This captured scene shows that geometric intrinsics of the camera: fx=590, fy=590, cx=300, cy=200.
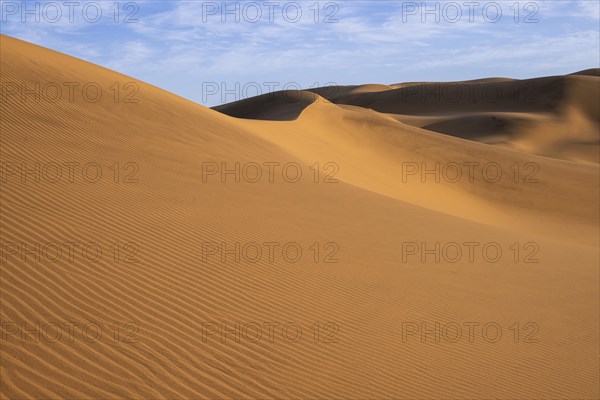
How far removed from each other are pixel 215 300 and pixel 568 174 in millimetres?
20630

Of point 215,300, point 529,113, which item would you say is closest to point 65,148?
point 215,300

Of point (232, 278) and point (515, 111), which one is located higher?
point (515, 111)

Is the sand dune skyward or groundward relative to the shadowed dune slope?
groundward

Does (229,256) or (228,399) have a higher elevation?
(229,256)

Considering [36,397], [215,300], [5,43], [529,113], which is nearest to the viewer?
[36,397]

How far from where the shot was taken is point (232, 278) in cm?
690

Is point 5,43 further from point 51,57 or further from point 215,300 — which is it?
point 215,300

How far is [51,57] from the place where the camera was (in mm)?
16906

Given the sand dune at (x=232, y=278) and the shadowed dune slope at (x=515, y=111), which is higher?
the shadowed dune slope at (x=515, y=111)

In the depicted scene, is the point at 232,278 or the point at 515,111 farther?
the point at 515,111

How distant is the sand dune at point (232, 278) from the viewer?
16.2 ft

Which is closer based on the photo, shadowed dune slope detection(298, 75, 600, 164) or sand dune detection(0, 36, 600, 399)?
sand dune detection(0, 36, 600, 399)

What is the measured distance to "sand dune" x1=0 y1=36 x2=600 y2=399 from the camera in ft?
16.2

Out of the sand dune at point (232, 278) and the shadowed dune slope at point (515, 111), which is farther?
the shadowed dune slope at point (515, 111)
